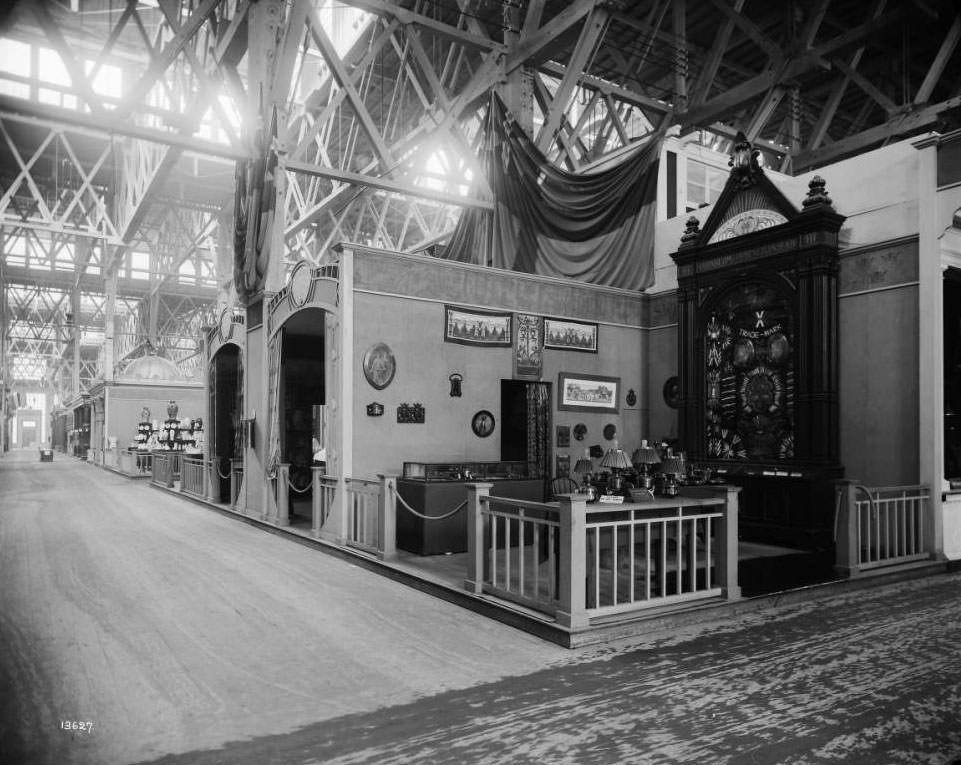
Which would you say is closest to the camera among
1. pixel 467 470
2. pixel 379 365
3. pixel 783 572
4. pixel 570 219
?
pixel 783 572

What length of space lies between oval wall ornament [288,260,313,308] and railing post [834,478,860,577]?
6.75m

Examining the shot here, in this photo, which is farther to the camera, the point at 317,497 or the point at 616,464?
the point at 317,497

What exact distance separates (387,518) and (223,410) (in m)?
7.73

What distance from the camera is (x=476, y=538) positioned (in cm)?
584

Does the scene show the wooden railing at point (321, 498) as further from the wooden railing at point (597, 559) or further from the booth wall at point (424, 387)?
the wooden railing at point (597, 559)

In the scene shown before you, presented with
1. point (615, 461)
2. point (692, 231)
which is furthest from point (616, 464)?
point (692, 231)

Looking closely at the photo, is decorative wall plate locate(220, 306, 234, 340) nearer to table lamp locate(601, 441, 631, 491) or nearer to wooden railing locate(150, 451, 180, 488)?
wooden railing locate(150, 451, 180, 488)

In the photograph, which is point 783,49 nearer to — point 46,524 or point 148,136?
point 148,136

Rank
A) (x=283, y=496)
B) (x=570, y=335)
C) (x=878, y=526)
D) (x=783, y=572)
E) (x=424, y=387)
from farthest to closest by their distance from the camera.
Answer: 1. (x=570, y=335)
2. (x=283, y=496)
3. (x=424, y=387)
4. (x=783, y=572)
5. (x=878, y=526)

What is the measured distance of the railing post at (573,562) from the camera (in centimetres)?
482

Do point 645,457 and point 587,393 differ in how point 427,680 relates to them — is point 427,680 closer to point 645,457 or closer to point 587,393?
point 645,457

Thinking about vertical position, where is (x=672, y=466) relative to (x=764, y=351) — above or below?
below

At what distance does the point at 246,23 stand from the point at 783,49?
371 inches

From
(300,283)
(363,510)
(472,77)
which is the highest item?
(472,77)
